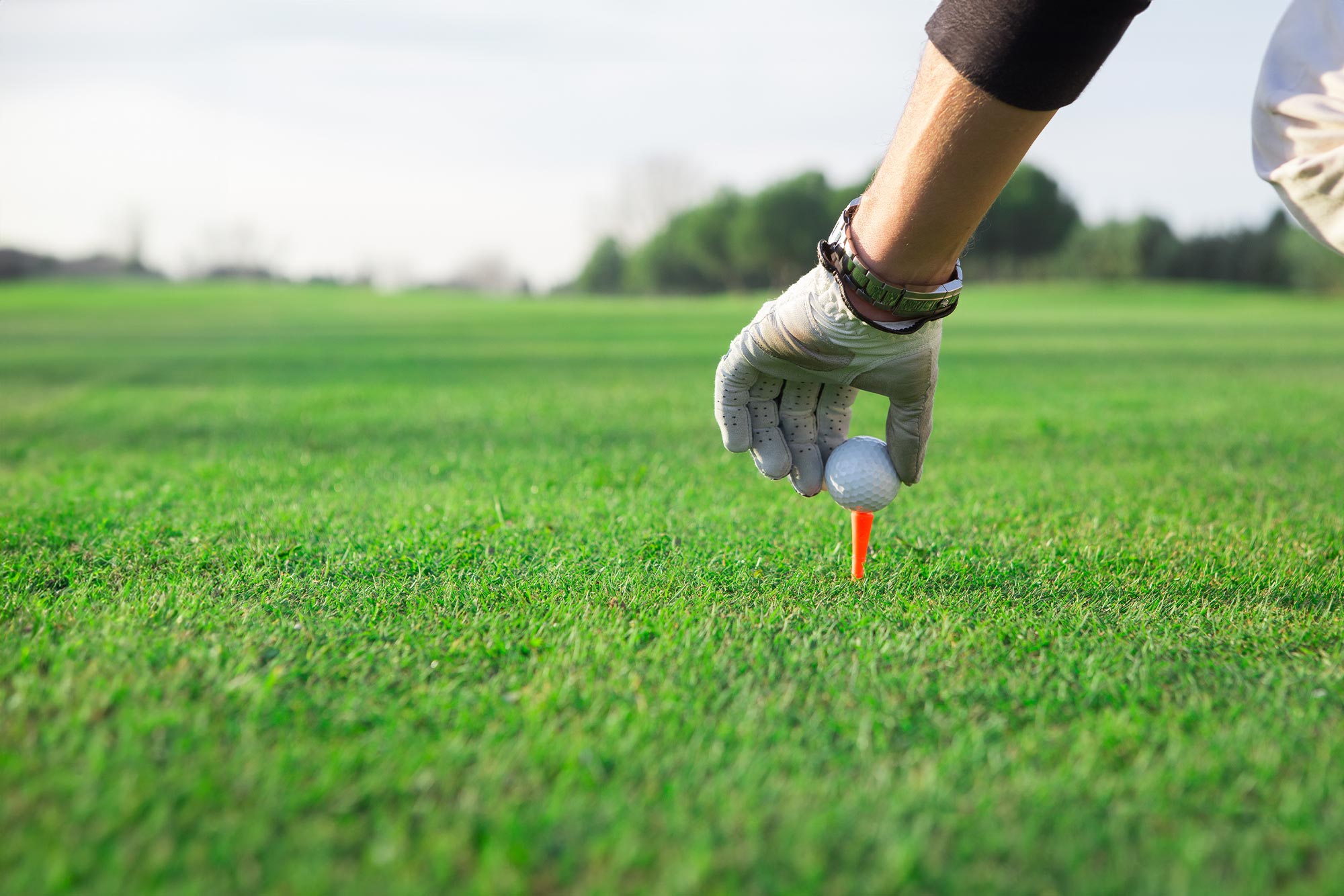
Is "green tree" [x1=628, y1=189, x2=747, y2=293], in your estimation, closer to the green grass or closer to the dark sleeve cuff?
the green grass

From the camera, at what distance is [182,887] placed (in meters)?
1.16

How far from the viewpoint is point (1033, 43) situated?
167cm

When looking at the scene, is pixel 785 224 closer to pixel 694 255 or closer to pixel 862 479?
pixel 694 255

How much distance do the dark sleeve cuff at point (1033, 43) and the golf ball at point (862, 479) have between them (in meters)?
1.03

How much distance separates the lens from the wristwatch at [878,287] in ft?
6.83

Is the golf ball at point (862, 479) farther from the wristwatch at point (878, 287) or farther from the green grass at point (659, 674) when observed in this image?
the wristwatch at point (878, 287)

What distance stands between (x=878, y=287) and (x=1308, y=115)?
1139 millimetres

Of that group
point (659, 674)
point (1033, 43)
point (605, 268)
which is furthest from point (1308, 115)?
point (605, 268)

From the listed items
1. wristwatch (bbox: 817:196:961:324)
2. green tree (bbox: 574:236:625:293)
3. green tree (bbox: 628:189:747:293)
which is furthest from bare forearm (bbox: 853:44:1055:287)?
green tree (bbox: 574:236:625:293)

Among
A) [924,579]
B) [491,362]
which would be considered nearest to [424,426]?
[924,579]

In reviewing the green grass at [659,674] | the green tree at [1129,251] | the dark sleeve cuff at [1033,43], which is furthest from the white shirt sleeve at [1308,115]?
the green tree at [1129,251]

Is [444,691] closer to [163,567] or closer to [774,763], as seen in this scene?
[774,763]

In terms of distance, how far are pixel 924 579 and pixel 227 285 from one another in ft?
185

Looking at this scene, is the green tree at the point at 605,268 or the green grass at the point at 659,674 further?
the green tree at the point at 605,268
